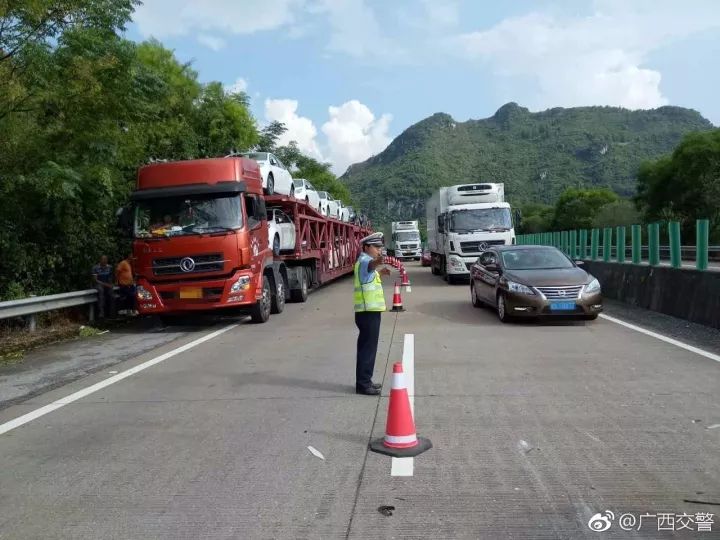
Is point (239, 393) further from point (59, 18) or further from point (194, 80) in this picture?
point (194, 80)

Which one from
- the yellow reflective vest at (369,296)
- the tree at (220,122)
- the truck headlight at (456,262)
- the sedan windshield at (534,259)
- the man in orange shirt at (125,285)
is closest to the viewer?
the yellow reflective vest at (369,296)

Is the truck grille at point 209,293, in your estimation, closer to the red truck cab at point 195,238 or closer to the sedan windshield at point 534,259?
the red truck cab at point 195,238

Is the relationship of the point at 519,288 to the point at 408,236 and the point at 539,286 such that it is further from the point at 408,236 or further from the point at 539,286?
the point at 408,236

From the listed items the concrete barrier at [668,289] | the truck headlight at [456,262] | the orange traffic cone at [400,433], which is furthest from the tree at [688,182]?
the orange traffic cone at [400,433]

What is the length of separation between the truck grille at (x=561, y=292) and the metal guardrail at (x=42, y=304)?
29.6 feet

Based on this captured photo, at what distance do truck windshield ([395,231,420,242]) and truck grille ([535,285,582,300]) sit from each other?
1608 inches

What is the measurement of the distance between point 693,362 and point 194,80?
2703 cm

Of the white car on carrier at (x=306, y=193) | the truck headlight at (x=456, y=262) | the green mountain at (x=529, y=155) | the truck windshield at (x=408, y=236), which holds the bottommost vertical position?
the truck headlight at (x=456, y=262)

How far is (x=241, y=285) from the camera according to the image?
486 inches

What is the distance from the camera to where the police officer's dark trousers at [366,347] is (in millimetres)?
7078

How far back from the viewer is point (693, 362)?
27.3ft

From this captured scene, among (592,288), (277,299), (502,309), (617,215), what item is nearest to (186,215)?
(277,299)

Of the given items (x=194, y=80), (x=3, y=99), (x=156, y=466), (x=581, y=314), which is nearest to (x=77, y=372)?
(x=156, y=466)

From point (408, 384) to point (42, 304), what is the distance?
27.8 feet
